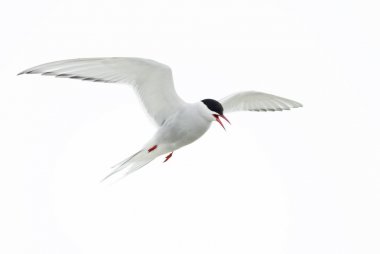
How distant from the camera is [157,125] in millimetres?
6586

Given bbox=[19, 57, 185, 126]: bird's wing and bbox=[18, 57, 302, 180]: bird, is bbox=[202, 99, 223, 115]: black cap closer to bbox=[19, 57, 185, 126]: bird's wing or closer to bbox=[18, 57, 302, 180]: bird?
bbox=[18, 57, 302, 180]: bird

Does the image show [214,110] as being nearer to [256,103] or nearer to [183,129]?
[183,129]

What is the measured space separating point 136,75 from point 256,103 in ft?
5.42

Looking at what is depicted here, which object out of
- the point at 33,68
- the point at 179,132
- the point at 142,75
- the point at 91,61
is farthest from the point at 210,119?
the point at 33,68

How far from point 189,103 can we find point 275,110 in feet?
4.35

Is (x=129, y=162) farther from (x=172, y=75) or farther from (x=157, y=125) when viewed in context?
(x=172, y=75)

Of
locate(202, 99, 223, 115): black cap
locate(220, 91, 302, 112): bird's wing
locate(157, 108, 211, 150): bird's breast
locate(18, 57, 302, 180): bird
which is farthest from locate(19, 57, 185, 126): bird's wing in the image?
locate(220, 91, 302, 112): bird's wing

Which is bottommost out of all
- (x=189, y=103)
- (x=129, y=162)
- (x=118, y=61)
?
(x=129, y=162)

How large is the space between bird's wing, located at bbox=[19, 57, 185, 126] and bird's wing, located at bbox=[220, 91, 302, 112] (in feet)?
2.56

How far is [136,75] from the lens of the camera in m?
6.21

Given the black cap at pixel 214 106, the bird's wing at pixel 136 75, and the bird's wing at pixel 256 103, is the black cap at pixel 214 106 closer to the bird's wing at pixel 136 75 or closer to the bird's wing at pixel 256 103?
the bird's wing at pixel 136 75

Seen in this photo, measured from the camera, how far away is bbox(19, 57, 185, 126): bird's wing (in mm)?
5543

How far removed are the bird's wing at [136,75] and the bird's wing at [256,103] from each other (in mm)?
780

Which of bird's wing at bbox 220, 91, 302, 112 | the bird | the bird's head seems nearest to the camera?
the bird
